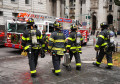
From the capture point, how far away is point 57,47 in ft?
21.8

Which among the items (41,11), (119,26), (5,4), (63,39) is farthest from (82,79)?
(119,26)

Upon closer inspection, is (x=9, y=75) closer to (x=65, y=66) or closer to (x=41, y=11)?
(x=65, y=66)

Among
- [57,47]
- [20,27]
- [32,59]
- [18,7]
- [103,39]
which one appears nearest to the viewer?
[32,59]

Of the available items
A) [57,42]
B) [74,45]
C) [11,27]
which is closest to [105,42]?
[74,45]

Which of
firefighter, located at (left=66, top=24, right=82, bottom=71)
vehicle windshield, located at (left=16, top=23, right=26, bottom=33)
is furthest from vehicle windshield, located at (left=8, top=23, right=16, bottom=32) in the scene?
firefighter, located at (left=66, top=24, right=82, bottom=71)

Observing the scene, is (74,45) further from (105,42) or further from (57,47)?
(105,42)

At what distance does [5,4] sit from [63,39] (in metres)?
20.1

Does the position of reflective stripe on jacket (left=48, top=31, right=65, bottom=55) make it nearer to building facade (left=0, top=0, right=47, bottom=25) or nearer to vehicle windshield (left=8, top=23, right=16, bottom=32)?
vehicle windshield (left=8, top=23, right=16, bottom=32)

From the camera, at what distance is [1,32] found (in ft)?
50.3

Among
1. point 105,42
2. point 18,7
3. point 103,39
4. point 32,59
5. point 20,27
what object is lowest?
point 32,59

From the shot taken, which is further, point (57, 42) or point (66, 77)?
point (57, 42)

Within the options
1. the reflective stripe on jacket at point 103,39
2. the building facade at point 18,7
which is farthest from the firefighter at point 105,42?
the building facade at point 18,7

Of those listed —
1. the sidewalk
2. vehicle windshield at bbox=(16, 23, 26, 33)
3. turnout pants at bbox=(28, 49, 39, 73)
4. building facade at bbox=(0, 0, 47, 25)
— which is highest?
building facade at bbox=(0, 0, 47, 25)

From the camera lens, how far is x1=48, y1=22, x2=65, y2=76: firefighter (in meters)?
6.56
